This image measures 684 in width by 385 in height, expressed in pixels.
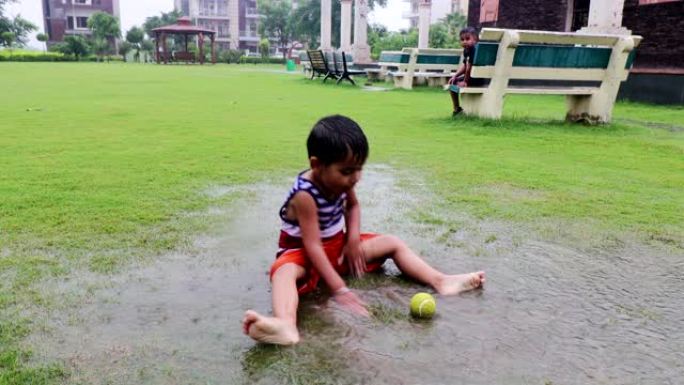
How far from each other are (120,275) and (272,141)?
12.3 ft

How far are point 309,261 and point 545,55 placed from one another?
230 inches

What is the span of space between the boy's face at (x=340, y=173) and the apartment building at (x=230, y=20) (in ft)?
243

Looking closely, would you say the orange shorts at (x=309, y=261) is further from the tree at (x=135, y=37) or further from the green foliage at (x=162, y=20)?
the green foliage at (x=162, y=20)

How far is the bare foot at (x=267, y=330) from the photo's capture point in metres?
1.85

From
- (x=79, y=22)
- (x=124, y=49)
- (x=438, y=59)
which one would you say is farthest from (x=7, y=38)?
(x=438, y=59)

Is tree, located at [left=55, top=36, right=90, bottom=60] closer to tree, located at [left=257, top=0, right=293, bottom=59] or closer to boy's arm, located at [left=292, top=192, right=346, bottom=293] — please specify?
tree, located at [left=257, top=0, right=293, bottom=59]

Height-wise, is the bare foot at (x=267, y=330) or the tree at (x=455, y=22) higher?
the tree at (x=455, y=22)

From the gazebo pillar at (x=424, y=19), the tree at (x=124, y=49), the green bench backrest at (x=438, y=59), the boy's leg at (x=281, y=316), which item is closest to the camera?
the boy's leg at (x=281, y=316)

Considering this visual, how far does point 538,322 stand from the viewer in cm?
211

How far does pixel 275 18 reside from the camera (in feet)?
229

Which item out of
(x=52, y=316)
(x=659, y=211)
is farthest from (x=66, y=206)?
(x=659, y=211)

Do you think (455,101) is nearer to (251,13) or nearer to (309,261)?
(309,261)

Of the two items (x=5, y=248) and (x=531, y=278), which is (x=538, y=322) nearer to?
(x=531, y=278)

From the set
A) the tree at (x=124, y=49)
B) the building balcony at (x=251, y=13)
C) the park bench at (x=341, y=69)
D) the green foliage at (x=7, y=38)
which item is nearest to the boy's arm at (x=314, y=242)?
the park bench at (x=341, y=69)
